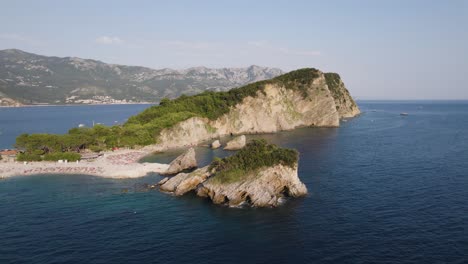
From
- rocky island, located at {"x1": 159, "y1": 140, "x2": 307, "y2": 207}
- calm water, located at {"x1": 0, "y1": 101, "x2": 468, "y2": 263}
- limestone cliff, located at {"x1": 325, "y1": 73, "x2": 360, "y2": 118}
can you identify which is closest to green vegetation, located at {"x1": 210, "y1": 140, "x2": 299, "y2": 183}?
rocky island, located at {"x1": 159, "y1": 140, "x2": 307, "y2": 207}

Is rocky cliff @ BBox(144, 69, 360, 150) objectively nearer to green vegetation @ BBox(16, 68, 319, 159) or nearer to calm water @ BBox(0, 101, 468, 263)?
green vegetation @ BBox(16, 68, 319, 159)

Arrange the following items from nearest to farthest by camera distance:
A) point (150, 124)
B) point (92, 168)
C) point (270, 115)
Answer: point (92, 168), point (150, 124), point (270, 115)

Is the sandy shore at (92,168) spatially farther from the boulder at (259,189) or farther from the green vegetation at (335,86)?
the green vegetation at (335,86)

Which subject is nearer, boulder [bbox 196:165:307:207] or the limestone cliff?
boulder [bbox 196:165:307:207]

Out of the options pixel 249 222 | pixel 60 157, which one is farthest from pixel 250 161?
pixel 60 157

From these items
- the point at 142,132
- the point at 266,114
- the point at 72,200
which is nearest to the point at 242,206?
the point at 72,200

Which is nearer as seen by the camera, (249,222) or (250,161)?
(249,222)

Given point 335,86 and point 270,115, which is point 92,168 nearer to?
point 270,115
